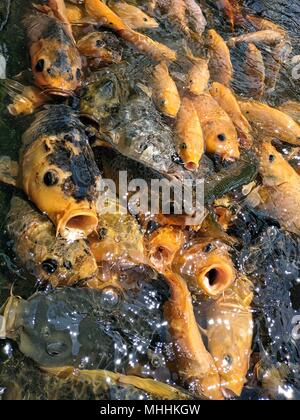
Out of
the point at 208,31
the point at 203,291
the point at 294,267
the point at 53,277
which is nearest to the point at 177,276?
the point at 203,291

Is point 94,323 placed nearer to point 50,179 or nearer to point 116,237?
point 116,237

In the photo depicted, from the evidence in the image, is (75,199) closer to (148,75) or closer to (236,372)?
(236,372)

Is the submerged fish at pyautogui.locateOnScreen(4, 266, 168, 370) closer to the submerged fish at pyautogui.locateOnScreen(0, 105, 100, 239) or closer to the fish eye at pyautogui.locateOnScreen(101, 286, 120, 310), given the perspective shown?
the fish eye at pyautogui.locateOnScreen(101, 286, 120, 310)

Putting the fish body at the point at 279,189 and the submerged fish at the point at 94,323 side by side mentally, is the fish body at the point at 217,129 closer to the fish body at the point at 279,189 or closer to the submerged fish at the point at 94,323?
the fish body at the point at 279,189

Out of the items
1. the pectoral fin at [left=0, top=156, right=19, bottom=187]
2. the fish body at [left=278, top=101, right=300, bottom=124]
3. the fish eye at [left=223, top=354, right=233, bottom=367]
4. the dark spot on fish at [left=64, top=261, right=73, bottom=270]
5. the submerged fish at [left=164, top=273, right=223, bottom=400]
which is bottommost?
the fish eye at [left=223, top=354, right=233, bottom=367]

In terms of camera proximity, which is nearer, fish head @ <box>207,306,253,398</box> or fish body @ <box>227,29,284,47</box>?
fish head @ <box>207,306,253,398</box>

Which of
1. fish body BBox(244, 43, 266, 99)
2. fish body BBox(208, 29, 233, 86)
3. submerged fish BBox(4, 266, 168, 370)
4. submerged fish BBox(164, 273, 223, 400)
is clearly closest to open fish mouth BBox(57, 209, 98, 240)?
submerged fish BBox(4, 266, 168, 370)
